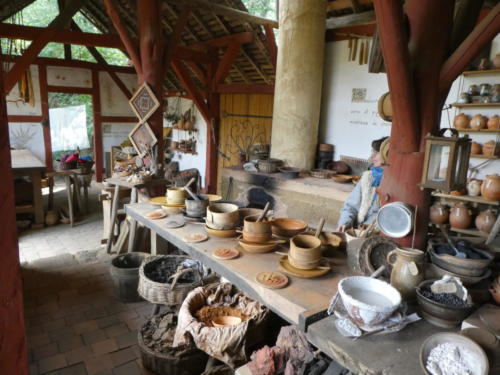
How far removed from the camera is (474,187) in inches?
182

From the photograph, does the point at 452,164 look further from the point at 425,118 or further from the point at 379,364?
the point at 379,364

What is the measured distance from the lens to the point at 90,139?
14.1 metres

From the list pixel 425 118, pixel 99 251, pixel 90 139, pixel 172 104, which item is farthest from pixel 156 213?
pixel 90 139

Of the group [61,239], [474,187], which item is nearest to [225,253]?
[474,187]

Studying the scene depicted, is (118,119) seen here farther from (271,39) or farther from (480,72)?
(480,72)

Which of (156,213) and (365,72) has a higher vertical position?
(365,72)

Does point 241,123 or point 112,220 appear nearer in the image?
point 112,220

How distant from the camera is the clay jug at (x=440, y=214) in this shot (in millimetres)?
4910

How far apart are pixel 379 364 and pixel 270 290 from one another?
2.33 feet

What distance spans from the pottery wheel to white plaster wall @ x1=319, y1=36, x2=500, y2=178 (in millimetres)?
3371

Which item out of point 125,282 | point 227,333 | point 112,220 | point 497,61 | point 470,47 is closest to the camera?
point 470,47

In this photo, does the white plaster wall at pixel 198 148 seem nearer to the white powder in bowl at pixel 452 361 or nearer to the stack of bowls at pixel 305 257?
the stack of bowls at pixel 305 257

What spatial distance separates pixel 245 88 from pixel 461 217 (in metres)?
4.99

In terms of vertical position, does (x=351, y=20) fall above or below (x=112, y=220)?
above
